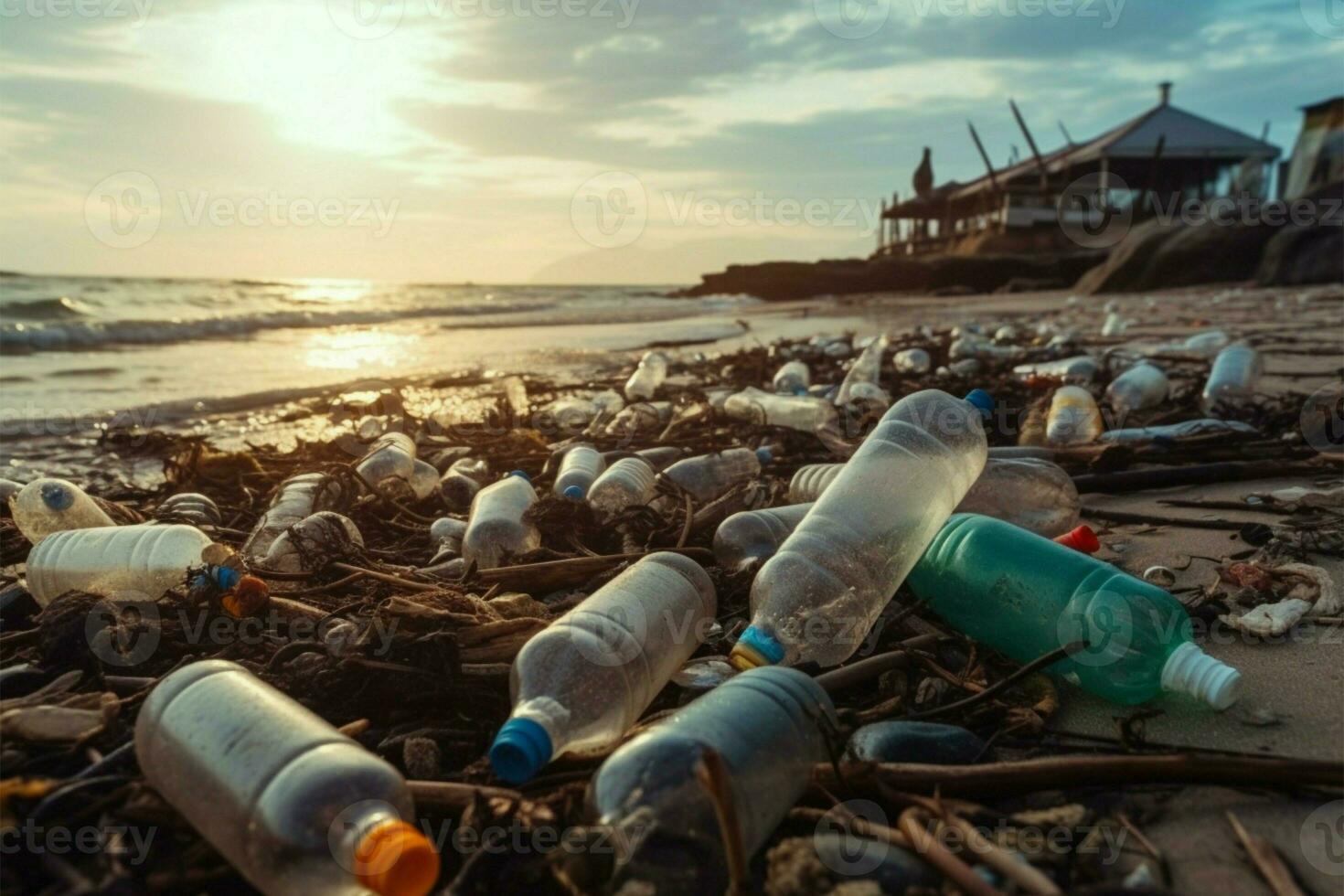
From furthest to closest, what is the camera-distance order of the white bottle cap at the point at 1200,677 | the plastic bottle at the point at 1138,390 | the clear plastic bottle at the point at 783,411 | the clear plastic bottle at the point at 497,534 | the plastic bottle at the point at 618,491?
the plastic bottle at the point at 1138,390, the clear plastic bottle at the point at 783,411, the plastic bottle at the point at 618,491, the clear plastic bottle at the point at 497,534, the white bottle cap at the point at 1200,677

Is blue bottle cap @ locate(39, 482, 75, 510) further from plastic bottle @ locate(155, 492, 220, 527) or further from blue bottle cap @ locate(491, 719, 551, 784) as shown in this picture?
blue bottle cap @ locate(491, 719, 551, 784)

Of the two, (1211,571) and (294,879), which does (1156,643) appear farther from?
(294,879)

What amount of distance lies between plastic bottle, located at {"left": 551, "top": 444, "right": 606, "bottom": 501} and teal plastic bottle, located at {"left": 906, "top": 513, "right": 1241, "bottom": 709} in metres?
1.14

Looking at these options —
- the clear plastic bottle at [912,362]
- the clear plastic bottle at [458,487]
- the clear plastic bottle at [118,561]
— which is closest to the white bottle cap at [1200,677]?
the clear plastic bottle at [118,561]

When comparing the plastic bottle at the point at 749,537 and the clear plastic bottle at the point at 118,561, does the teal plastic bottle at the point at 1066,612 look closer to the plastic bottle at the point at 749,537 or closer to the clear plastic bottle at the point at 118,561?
the plastic bottle at the point at 749,537

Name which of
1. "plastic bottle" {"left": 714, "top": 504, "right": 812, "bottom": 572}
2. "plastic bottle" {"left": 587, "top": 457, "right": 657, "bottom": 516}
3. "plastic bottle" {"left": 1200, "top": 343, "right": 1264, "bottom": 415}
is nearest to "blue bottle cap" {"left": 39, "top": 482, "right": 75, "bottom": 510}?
"plastic bottle" {"left": 587, "top": 457, "right": 657, "bottom": 516}

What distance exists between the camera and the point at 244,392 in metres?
7.19

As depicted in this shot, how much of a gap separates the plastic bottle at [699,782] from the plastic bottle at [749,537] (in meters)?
1.02

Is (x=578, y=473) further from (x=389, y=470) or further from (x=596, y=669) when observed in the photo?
(x=596, y=669)

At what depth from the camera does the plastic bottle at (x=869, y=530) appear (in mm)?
1982

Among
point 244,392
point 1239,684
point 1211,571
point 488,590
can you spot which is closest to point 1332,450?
point 1211,571

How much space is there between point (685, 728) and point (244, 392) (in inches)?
271

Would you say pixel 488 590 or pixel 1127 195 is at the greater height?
pixel 1127 195

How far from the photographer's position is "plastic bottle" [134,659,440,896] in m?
1.12
